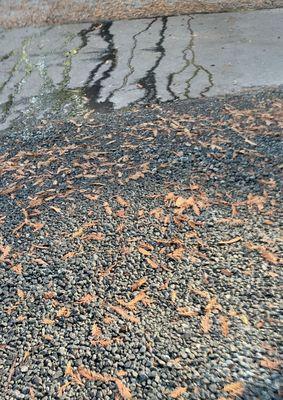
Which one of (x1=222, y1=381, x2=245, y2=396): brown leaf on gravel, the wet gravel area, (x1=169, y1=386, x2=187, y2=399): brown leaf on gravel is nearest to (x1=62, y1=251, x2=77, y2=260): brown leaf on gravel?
the wet gravel area

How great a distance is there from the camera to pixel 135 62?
20.0ft

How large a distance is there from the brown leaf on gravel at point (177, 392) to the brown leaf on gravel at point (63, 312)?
753 millimetres

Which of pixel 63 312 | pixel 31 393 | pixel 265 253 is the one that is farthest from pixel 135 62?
pixel 31 393

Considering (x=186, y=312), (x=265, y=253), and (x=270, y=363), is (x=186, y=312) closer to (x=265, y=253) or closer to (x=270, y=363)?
(x=270, y=363)

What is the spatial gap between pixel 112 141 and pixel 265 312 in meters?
2.37

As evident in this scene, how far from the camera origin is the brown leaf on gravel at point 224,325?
2.43 meters

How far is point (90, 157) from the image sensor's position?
414 centimetres

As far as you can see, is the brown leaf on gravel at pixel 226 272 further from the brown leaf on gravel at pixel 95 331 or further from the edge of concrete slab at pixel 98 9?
the edge of concrete slab at pixel 98 9

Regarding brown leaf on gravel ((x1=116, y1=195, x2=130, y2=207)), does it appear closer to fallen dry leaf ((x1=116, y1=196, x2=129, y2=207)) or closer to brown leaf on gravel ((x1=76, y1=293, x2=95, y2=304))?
fallen dry leaf ((x1=116, y1=196, x2=129, y2=207))

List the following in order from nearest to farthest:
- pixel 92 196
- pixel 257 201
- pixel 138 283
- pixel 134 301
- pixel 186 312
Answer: pixel 186 312 < pixel 134 301 < pixel 138 283 < pixel 257 201 < pixel 92 196

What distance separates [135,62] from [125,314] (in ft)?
13.9

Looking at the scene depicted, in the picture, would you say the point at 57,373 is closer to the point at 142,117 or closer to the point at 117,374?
the point at 117,374

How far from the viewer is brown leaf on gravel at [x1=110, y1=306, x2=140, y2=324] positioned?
2557mm

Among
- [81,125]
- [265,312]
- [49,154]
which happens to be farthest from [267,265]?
[81,125]
